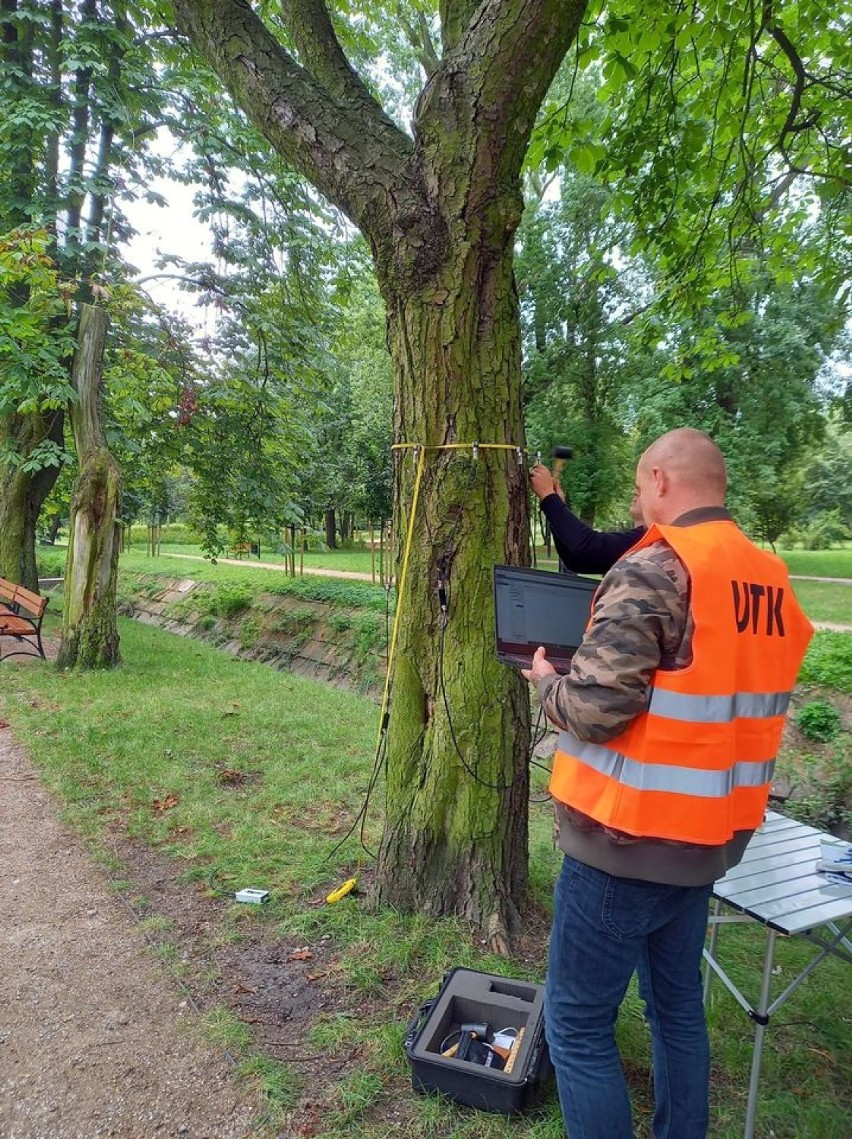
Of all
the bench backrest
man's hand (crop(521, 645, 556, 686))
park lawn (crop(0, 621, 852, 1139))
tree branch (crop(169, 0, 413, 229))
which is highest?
tree branch (crop(169, 0, 413, 229))

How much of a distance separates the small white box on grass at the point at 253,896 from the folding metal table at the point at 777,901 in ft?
6.68

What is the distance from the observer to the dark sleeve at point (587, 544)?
9.63 ft

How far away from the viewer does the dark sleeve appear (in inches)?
116

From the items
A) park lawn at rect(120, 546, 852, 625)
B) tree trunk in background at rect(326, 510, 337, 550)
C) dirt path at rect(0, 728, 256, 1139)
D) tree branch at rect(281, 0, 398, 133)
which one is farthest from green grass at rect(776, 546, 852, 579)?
dirt path at rect(0, 728, 256, 1139)

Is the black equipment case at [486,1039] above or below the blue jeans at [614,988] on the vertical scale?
below

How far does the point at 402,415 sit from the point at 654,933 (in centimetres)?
229

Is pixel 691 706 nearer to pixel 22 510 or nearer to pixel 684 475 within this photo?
pixel 684 475

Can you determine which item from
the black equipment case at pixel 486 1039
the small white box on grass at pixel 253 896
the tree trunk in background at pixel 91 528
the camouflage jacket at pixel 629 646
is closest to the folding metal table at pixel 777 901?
the black equipment case at pixel 486 1039

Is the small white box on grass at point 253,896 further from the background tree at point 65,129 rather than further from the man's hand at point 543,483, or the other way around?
the background tree at point 65,129

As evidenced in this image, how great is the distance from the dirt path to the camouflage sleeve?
1.79 meters

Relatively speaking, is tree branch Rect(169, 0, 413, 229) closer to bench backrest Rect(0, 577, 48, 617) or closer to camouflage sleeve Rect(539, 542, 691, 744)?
camouflage sleeve Rect(539, 542, 691, 744)

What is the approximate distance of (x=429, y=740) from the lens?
3410mm

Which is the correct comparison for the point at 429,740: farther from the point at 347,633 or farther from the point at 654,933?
the point at 347,633

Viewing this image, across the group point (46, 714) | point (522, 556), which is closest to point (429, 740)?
point (522, 556)
